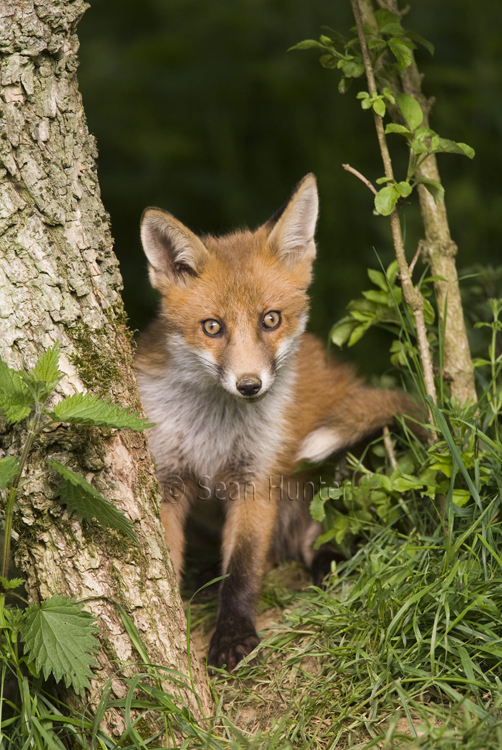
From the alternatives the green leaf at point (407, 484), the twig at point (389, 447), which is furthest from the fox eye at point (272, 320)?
the green leaf at point (407, 484)

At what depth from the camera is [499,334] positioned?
3275 mm

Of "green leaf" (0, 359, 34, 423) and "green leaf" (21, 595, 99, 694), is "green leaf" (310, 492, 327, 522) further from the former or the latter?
"green leaf" (0, 359, 34, 423)

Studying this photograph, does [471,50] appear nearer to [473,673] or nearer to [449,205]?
[449,205]

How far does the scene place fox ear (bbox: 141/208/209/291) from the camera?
267 cm

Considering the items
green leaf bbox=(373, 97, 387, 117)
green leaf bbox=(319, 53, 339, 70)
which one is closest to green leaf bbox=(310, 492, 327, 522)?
green leaf bbox=(373, 97, 387, 117)

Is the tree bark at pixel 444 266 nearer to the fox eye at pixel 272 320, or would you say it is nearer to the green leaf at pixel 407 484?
the green leaf at pixel 407 484

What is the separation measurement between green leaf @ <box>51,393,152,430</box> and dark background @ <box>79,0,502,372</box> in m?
3.18

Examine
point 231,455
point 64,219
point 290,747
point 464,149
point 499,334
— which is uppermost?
point 464,149

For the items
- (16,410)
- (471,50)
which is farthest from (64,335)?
(471,50)

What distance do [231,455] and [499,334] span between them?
1.41 metres

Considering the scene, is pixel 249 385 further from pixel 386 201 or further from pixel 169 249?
pixel 386 201

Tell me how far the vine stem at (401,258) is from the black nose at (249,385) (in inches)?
25.5

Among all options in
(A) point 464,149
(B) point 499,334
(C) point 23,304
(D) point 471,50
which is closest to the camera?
(C) point 23,304

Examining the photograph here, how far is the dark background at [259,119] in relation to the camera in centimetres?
511
